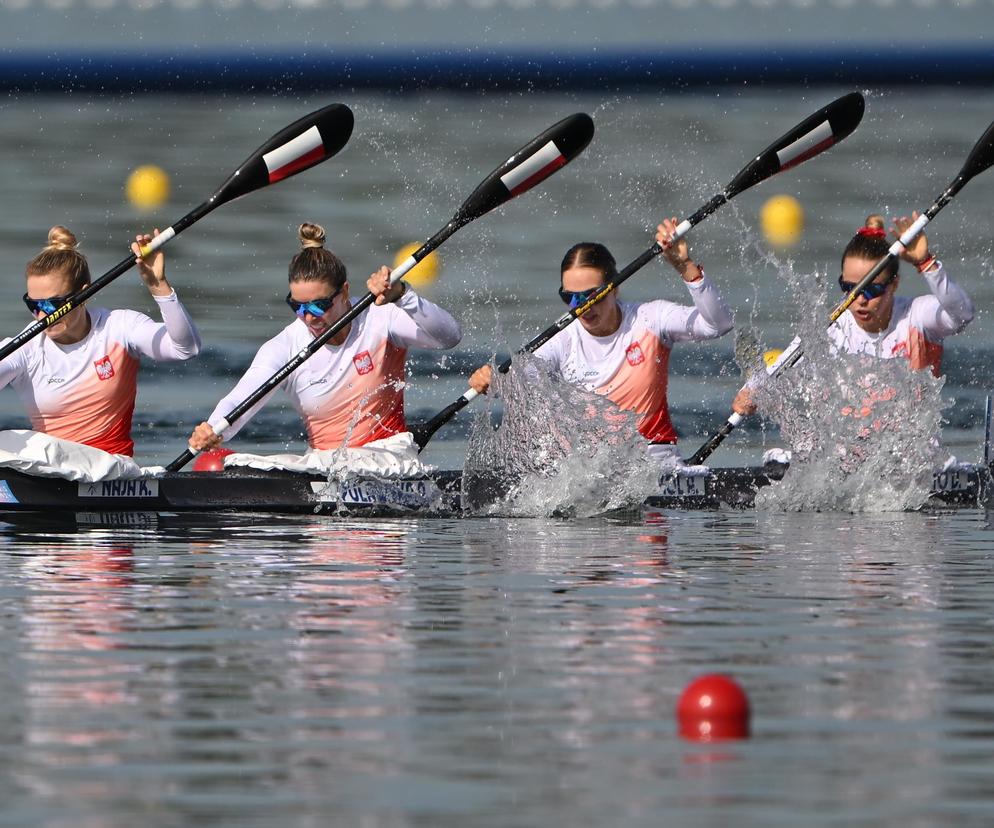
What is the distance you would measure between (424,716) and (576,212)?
2158 centimetres

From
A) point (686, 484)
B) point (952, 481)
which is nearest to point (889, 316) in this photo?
point (952, 481)

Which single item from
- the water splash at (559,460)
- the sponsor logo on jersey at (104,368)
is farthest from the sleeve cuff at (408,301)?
the sponsor logo on jersey at (104,368)

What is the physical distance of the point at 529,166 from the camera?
11625 mm

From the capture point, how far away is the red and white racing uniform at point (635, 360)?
439 inches

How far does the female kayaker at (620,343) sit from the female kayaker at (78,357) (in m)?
1.59

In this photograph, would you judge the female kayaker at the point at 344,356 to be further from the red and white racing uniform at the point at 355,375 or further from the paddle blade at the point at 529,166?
the paddle blade at the point at 529,166

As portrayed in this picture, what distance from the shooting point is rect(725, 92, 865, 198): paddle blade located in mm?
11742

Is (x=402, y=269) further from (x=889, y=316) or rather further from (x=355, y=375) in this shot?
(x=889, y=316)

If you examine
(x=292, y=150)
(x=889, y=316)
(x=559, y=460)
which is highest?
(x=292, y=150)

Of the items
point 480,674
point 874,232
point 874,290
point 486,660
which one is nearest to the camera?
point 480,674

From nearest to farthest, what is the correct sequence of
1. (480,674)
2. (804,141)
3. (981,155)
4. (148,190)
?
(480,674) → (804,141) → (981,155) → (148,190)

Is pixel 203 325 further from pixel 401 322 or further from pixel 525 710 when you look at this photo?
pixel 525 710

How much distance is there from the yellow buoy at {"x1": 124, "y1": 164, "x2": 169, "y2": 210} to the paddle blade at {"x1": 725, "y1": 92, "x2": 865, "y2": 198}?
48.2 feet

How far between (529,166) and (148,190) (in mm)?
14852
